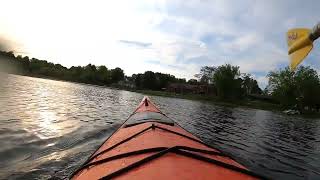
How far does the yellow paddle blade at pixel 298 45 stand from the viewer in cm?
840

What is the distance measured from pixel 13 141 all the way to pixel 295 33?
33.5 ft

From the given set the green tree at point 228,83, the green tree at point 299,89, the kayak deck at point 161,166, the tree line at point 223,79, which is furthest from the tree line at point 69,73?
the kayak deck at point 161,166

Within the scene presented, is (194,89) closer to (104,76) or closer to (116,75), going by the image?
(116,75)

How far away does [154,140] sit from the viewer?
5.98m

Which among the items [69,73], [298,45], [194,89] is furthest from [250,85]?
[298,45]

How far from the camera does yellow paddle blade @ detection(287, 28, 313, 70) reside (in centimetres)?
840

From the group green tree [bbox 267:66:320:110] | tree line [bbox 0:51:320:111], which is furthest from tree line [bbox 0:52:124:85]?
green tree [bbox 267:66:320:110]

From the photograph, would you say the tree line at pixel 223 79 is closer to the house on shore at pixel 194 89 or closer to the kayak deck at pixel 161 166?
the house on shore at pixel 194 89

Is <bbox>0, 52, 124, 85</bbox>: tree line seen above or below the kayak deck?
above


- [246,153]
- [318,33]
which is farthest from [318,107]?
[318,33]

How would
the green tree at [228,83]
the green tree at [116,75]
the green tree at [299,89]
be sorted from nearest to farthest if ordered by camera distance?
the green tree at [299,89] < the green tree at [228,83] < the green tree at [116,75]

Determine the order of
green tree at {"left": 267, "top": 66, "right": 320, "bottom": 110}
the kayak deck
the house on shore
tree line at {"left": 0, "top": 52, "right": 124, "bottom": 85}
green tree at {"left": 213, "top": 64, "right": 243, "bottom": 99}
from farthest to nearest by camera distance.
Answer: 1. tree line at {"left": 0, "top": 52, "right": 124, "bottom": 85}
2. the house on shore
3. green tree at {"left": 213, "top": 64, "right": 243, "bottom": 99}
4. green tree at {"left": 267, "top": 66, "right": 320, "bottom": 110}
5. the kayak deck

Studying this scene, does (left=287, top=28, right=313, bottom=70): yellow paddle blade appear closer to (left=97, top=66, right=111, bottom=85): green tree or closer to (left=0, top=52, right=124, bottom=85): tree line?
(left=0, top=52, right=124, bottom=85): tree line

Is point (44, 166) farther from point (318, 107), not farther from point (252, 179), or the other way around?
point (318, 107)
